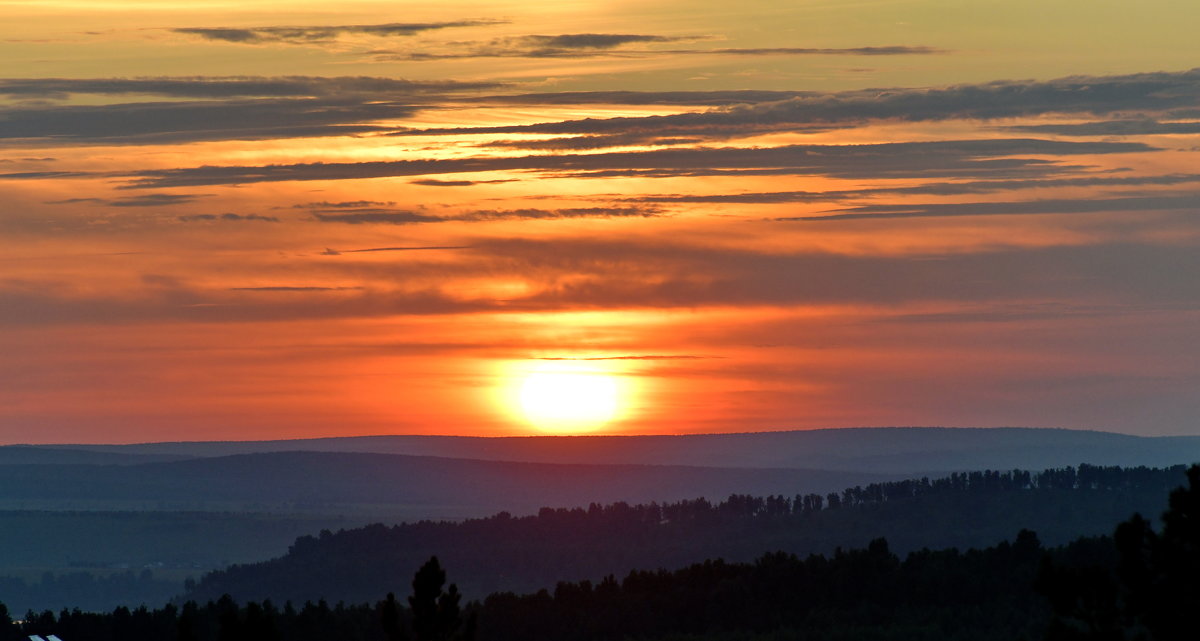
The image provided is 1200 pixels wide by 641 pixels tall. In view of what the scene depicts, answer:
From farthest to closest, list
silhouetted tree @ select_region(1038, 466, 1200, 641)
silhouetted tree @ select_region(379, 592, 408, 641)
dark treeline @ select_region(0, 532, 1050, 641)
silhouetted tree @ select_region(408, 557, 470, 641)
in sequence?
dark treeline @ select_region(0, 532, 1050, 641), silhouetted tree @ select_region(379, 592, 408, 641), silhouetted tree @ select_region(408, 557, 470, 641), silhouetted tree @ select_region(1038, 466, 1200, 641)

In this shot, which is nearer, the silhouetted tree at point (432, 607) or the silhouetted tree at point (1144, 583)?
the silhouetted tree at point (1144, 583)

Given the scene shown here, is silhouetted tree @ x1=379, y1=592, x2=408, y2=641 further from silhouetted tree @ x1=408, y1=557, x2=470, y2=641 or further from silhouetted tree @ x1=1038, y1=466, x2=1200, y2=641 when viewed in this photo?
silhouetted tree @ x1=1038, y1=466, x2=1200, y2=641

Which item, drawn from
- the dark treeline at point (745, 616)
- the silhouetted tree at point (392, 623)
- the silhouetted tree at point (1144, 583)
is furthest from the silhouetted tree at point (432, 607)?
the dark treeline at point (745, 616)

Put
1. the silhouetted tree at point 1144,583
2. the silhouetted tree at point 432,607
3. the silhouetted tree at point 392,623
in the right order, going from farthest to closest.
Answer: the silhouetted tree at point 392,623 < the silhouetted tree at point 432,607 < the silhouetted tree at point 1144,583

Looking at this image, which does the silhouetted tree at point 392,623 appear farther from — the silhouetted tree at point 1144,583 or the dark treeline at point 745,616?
the dark treeline at point 745,616

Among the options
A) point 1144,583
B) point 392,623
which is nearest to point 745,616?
point 392,623

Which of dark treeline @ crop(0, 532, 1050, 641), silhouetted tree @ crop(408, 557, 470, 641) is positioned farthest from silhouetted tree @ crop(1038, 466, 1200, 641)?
dark treeline @ crop(0, 532, 1050, 641)

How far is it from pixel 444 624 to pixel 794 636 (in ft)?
375

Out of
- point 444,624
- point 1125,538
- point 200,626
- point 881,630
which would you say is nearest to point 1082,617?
point 1125,538

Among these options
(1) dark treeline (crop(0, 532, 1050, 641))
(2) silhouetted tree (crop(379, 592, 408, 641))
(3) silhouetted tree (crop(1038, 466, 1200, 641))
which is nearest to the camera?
(3) silhouetted tree (crop(1038, 466, 1200, 641))


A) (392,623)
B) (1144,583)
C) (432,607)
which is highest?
(432,607)

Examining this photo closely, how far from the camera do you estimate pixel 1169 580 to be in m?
53.5

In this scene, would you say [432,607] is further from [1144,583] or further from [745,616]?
[745,616]

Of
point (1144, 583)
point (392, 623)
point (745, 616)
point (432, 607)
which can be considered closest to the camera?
point (1144, 583)
